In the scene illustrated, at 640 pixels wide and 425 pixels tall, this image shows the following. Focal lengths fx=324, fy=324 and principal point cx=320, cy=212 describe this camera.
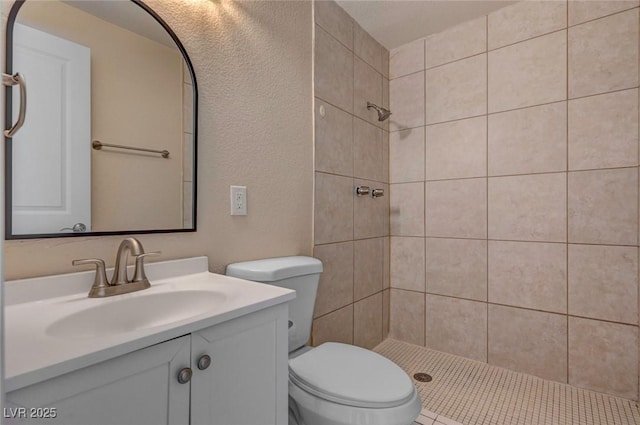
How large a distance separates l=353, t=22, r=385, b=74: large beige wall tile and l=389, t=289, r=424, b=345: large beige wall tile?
1.58 m

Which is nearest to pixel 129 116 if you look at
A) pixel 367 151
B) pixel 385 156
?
pixel 367 151

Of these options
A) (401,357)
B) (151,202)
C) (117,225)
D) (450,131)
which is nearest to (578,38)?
(450,131)

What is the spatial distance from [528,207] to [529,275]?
387 millimetres

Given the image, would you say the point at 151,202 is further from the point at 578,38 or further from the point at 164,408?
the point at 578,38

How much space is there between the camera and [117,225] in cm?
100

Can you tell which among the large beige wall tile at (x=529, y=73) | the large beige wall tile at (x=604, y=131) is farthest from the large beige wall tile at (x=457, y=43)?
the large beige wall tile at (x=604, y=131)

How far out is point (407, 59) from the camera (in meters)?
2.27

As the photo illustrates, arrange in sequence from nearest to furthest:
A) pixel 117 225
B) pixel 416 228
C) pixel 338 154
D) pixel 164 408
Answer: pixel 164 408
pixel 117 225
pixel 338 154
pixel 416 228

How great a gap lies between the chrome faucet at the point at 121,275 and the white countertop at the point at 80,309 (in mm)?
25

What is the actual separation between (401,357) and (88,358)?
1.92m

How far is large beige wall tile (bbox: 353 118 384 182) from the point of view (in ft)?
6.57

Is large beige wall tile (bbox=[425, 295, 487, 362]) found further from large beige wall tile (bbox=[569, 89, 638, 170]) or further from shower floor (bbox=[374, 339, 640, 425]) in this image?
large beige wall tile (bbox=[569, 89, 638, 170])

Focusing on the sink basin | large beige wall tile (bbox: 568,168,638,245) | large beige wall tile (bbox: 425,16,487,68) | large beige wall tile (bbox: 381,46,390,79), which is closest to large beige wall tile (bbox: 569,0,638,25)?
large beige wall tile (bbox: 425,16,487,68)

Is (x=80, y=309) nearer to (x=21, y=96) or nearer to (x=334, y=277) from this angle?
(x=21, y=96)
